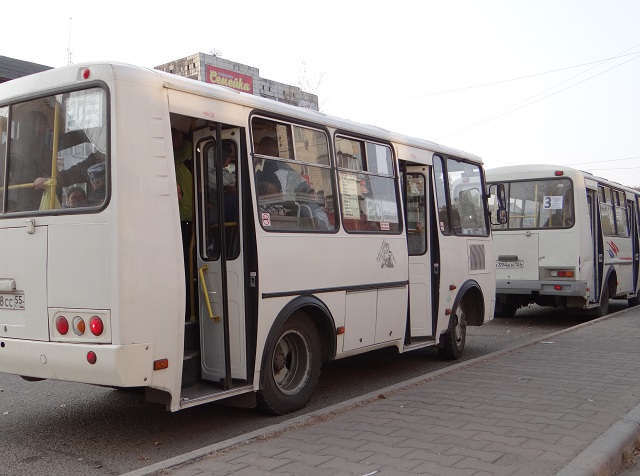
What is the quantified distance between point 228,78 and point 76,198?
69.1 feet

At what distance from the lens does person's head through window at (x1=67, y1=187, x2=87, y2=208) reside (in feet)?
16.6

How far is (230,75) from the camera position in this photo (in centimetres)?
2545

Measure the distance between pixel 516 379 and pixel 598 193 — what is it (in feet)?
27.3

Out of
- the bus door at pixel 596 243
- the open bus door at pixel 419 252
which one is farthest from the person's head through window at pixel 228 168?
the bus door at pixel 596 243

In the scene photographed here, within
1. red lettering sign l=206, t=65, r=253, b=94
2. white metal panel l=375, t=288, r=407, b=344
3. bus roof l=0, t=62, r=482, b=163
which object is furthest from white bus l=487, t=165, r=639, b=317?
red lettering sign l=206, t=65, r=253, b=94

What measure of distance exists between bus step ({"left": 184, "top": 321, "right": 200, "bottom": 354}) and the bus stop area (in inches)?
38.8

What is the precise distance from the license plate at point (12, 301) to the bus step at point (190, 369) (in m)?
1.34

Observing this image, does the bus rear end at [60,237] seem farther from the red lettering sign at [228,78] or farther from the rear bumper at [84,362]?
the red lettering sign at [228,78]

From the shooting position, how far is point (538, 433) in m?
5.30

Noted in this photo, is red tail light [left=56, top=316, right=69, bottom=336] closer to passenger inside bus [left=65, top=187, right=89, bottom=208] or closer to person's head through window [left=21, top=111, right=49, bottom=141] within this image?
passenger inside bus [left=65, top=187, right=89, bottom=208]

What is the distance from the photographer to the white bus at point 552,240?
42.5 feet

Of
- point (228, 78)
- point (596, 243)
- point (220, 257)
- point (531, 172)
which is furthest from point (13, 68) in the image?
point (596, 243)

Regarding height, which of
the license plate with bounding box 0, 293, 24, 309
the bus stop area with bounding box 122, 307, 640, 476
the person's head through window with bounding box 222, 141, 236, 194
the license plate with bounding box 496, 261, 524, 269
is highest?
the person's head through window with bounding box 222, 141, 236, 194

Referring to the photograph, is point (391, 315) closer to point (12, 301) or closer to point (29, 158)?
point (12, 301)
